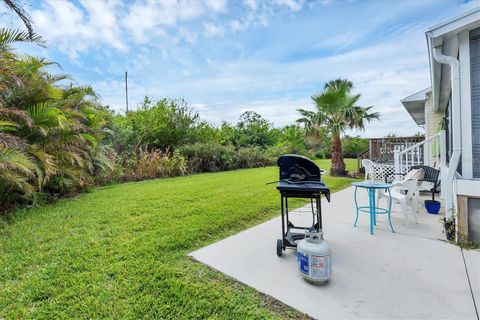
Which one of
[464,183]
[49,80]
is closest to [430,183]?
[464,183]

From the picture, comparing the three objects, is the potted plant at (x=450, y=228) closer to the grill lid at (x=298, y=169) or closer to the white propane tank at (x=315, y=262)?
the grill lid at (x=298, y=169)

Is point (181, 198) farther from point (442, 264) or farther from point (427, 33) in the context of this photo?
point (427, 33)

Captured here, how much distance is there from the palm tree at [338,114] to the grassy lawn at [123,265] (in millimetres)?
6497

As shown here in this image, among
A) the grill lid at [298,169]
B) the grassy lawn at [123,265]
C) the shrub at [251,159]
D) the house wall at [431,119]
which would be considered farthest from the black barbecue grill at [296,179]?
the shrub at [251,159]

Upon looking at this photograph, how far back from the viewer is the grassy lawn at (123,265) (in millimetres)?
1945

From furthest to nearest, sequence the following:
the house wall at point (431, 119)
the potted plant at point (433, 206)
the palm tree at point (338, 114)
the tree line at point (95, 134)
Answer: the palm tree at point (338, 114), the house wall at point (431, 119), the tree line at point (95, 134), the potted plant at point (433, 206)

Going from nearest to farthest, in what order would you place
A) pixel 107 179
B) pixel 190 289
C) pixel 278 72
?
pixel 190 289 < pixel 107 179 < pixel 278 72

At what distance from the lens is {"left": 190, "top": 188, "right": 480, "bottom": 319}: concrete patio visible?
193 cm

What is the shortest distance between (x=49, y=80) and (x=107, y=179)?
3748 mm

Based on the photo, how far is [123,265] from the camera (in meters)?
2.59

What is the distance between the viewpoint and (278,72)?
39.1 ft

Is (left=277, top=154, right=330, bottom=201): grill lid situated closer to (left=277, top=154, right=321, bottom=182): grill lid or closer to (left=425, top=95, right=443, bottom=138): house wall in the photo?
(left=277, top=154, right=321, bottom=182): grill lid

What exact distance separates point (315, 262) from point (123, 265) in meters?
2.06

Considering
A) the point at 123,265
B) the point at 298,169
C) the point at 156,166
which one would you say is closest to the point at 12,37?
the point at 123,265
